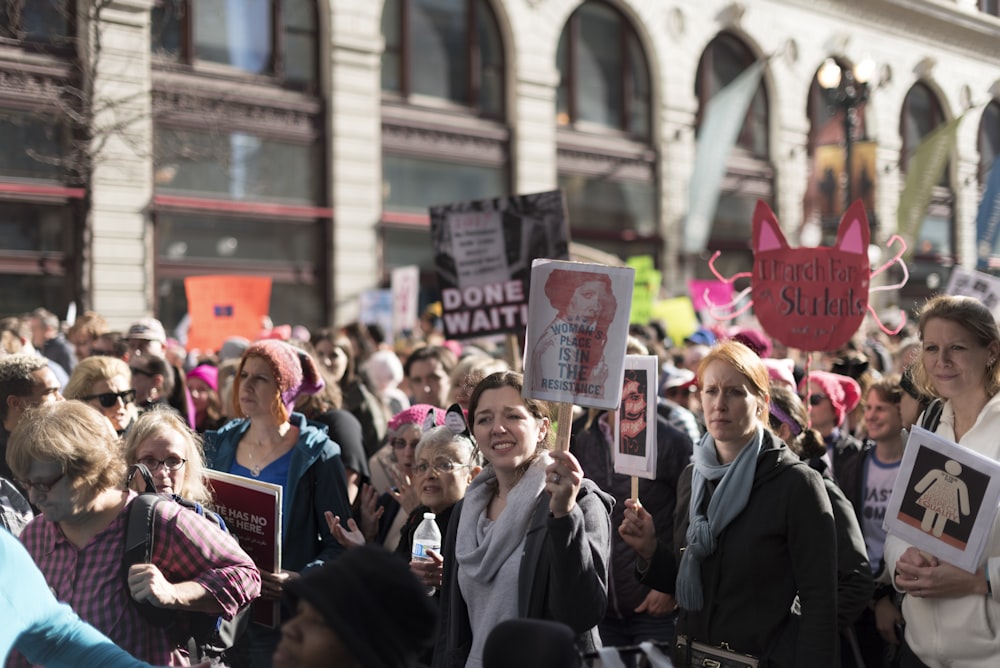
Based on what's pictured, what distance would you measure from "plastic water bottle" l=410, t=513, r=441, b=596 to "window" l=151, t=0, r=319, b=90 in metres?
14.7

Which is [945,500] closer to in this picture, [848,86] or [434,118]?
[848,86]

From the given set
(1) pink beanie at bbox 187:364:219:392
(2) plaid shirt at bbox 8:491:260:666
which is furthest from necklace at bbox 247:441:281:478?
(1) pink beanie at bbox 187:364:219:392

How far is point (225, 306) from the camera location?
1252cm

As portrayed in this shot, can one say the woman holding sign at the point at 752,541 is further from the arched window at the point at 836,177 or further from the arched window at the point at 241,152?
the arched window at the point at 836,177

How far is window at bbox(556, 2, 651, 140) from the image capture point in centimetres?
2330

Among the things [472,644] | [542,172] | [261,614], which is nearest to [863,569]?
[472,644]

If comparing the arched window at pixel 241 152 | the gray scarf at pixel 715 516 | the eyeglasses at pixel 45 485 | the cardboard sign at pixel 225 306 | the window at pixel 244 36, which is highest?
the window at pixel 244 36

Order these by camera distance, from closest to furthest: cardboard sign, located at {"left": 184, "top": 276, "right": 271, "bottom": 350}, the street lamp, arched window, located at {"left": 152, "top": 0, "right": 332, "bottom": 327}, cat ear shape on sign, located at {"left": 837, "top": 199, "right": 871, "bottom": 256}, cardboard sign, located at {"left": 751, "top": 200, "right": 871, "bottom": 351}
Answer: cardboard sign, located at {"left": 751, "top": 200, "right": 871, "bottom": 351} < cat ear shape on sign, located at {"left": 837, "top": 199, "right": 871, "bottom": 256} < cardboard sign, located at {"left": 184, "top": 276, "right": 271, "bottom": 350} < the street lamp < arched window, located at {"left": 152, "top": 0, "right": 332, "bottom": 327}

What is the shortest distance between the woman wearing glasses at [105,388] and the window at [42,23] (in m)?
11.8

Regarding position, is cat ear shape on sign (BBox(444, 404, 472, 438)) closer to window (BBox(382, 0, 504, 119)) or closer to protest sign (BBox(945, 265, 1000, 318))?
protest sign (BBox(945, 265, 1000, 318))

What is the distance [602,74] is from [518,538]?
2142 cm

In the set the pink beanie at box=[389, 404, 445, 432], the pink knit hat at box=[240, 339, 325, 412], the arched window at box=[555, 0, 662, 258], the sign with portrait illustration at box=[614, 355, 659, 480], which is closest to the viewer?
the sign with portrait illustration at box=[614, 355, 659, 480]

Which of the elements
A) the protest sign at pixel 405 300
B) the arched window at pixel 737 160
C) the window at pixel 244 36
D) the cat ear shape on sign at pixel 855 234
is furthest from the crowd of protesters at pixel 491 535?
the arched window at pixel 737 160

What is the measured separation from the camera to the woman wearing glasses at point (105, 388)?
5238 millimetres
